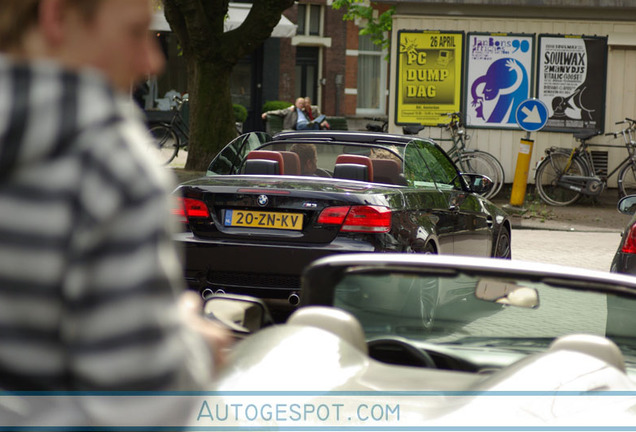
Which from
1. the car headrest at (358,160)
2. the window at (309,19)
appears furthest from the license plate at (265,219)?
the window at (309,19)

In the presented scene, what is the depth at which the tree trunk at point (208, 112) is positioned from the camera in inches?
714

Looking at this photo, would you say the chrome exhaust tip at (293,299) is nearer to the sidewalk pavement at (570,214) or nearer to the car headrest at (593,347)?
the car headrest at (593,347)

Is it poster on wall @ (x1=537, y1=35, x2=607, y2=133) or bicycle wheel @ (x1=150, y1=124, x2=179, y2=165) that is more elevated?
poster on wall @ (x1=537, y1=35, x2=607, y2=133)

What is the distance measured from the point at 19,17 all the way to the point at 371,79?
3881 cm

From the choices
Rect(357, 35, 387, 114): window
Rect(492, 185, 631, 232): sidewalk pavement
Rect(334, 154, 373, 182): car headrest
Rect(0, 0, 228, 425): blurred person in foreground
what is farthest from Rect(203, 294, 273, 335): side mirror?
Rect(357, 35, 387, 114): window

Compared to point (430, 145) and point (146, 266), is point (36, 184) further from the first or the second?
point (430, 145)

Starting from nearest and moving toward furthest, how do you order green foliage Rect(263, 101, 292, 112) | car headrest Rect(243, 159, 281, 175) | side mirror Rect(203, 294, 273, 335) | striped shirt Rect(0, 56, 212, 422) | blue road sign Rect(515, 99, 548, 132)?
striped shirt Rect(0, 56, 212, 422) → side mirror Rect(203, 294, 273, 335) → car headrest Rect(243, 159, 281, 175) → blue road sign Rect(515, 99, 548, 132) → green foliage Rect(263, 101, 292, 112)

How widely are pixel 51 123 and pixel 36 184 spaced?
0.07 m

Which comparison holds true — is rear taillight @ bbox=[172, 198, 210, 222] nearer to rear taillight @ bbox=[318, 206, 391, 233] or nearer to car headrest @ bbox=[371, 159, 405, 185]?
rear taillight @ bbox=[318, 206, 391, 233]

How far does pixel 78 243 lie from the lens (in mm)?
1205

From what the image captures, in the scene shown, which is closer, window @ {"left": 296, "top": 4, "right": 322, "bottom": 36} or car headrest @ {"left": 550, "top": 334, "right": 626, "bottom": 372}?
car headrest @ {"left": 550, "top": 334, "right": 626, "bottom": 372}

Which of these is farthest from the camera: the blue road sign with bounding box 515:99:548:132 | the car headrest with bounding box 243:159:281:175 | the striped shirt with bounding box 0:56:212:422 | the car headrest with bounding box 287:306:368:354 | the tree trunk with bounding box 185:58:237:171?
the tree trunk with bounding box 185:58:237:171

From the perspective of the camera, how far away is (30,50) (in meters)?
1.29

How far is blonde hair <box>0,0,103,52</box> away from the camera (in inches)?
50.7
